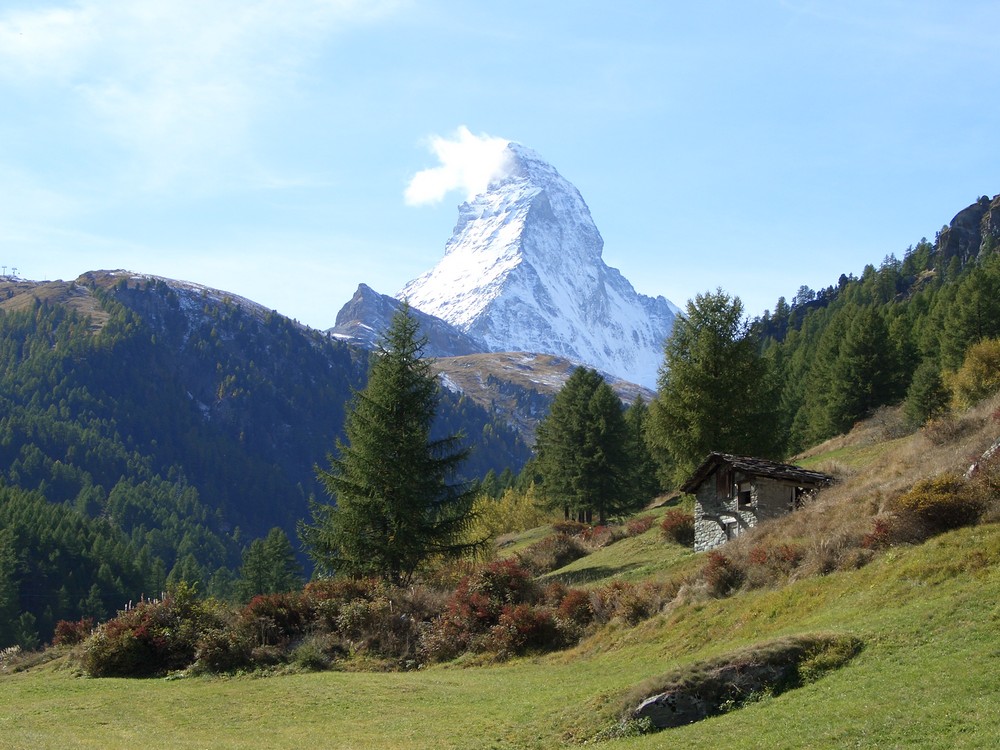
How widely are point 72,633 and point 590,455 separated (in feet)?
109

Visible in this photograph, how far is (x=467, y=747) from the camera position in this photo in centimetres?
1716

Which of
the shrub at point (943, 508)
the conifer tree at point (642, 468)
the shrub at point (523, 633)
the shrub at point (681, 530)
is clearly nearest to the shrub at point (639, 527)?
the shrub at point (681, 530)

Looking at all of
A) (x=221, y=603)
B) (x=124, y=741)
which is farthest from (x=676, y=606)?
(x=221, y=603)

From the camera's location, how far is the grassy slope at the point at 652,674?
47.3ft

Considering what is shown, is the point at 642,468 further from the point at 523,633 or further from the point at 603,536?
the point at 523,633

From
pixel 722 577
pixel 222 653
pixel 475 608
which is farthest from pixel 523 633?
pixel 222 653

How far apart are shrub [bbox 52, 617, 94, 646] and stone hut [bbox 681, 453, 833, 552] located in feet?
76.9

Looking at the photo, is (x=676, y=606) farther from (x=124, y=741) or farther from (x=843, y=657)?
(x=124, y=741)

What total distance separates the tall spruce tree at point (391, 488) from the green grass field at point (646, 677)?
392 inches

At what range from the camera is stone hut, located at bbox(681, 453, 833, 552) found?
33406 millimetres

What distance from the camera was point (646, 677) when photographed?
19969 mm

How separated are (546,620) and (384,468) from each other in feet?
37.2

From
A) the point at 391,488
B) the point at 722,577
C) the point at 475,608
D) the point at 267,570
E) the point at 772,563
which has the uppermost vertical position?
the point at 391,488

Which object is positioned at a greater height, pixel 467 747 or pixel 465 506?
pixel 465 506
